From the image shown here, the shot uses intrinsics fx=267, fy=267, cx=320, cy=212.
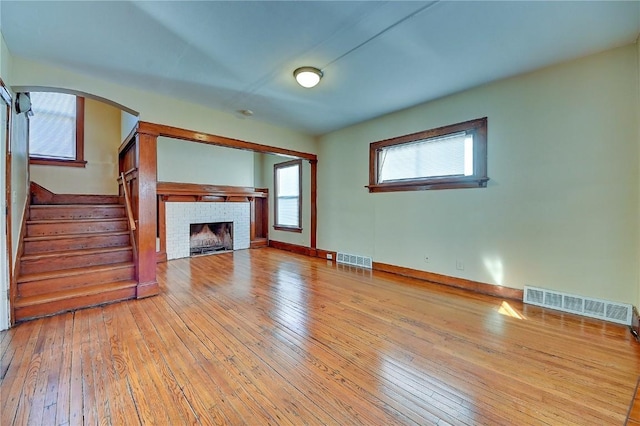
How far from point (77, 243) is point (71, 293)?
0.89m

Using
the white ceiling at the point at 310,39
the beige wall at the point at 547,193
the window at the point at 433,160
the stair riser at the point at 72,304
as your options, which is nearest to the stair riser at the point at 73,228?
the stair riser at the point at 72,304

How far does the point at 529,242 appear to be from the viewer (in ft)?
10.0

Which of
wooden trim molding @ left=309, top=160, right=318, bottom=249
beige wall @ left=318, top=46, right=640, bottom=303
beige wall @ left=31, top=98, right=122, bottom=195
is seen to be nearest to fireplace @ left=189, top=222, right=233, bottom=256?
beige wall @ left=31, top=98, right=122, bottom=195

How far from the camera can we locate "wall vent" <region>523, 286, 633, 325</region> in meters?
2.53

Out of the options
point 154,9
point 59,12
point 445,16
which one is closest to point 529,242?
point 445,16

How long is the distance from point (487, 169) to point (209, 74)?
3497 millimetres

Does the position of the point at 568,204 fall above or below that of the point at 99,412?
above

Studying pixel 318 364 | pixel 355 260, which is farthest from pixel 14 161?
pixel 355 260

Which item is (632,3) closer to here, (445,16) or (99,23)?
(445,16)

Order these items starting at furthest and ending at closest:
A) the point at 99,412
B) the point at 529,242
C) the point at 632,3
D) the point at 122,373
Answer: the point at 529,242 → the point at 632,3 → the point at 122,373 → the point at 99,412

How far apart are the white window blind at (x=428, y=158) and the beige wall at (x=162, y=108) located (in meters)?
1.86

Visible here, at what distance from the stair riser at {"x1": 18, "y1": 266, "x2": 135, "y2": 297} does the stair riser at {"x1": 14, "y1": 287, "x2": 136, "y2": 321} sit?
0.26 meters

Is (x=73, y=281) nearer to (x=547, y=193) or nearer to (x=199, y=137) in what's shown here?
(x=199, y=137)

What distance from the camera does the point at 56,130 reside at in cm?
498
